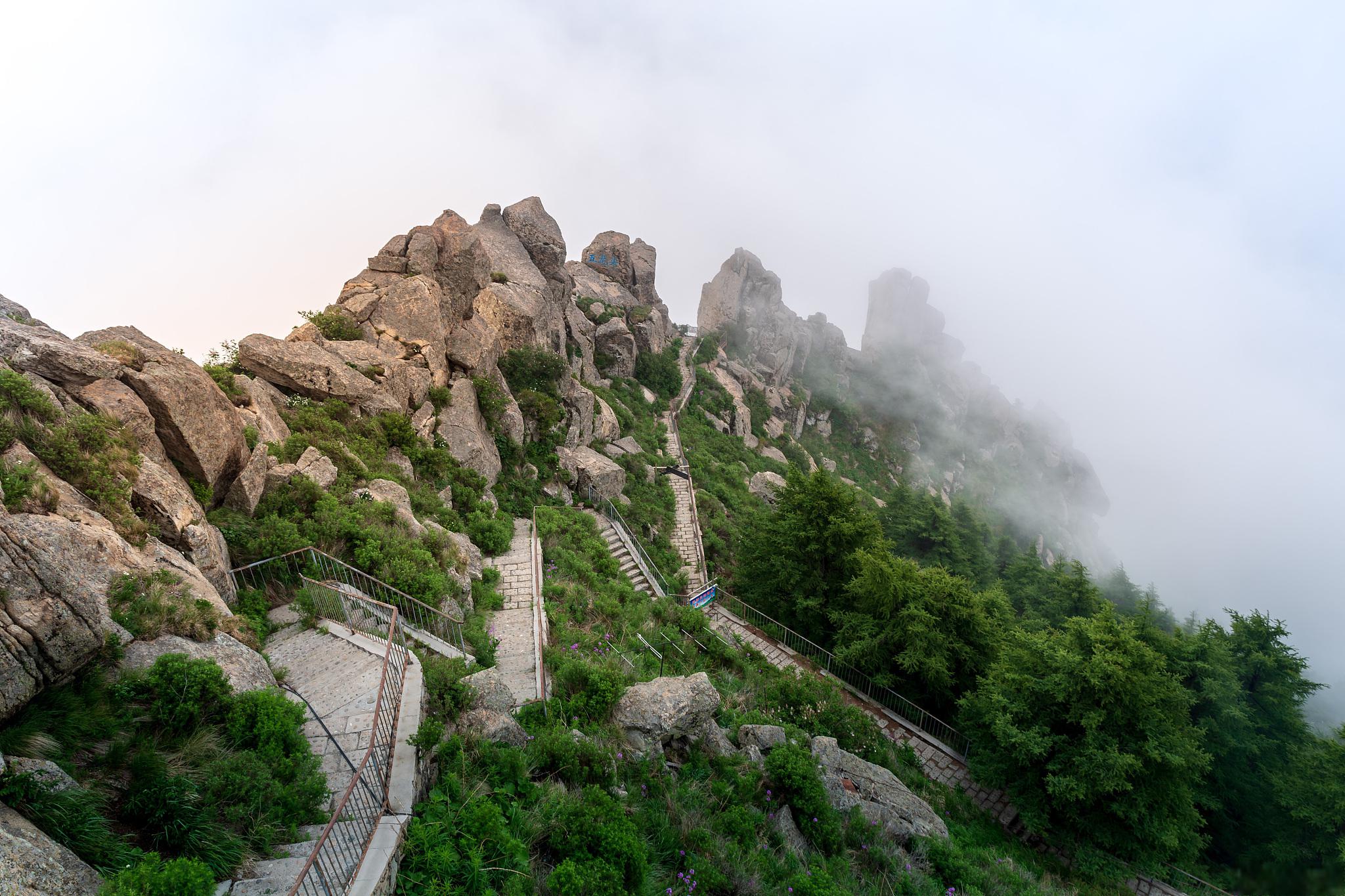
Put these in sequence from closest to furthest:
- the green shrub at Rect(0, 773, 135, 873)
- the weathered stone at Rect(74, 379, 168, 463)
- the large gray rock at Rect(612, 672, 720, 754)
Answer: the green shrub at Rect(0, 773, 135, 873) → the large gray rock at Rect(612, 672, 720, 754) → the weathered stone at Rect(74, 379, 168, 463)

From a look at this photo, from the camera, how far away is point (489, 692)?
8328mm

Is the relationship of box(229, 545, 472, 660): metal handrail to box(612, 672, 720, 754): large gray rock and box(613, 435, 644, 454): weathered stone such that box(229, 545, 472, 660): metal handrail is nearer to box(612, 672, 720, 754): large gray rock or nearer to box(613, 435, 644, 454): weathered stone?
box(612, 672, 720, 754): large gray rock

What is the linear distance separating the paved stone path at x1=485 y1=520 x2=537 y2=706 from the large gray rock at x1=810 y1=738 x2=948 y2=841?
5638mm

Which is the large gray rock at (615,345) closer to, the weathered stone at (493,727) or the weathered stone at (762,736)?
the weathered stone at (762,736)

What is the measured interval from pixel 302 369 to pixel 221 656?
1115cm

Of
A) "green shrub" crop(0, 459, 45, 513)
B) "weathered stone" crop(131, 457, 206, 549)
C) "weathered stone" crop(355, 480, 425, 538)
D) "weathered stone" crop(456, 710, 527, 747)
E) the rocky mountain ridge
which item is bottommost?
"weathered stone" crop(456, 710, 527, 747)

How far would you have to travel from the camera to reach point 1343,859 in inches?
450

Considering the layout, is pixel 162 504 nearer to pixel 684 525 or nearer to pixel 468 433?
pixel 468 433

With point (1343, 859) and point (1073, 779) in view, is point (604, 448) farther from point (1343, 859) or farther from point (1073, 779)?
point (1343, 859)

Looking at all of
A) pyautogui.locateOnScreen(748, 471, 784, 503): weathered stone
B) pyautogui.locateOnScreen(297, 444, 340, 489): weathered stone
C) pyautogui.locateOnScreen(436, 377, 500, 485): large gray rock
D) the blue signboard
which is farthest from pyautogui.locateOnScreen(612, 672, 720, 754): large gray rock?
pyautogui.locateOnScreen(748, 471, 784, 503): weathered stone

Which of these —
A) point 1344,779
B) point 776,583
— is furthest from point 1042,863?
point 776,583

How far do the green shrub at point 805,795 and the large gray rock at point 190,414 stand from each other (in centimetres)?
1175

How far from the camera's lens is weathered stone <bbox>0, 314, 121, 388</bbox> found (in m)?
8.80

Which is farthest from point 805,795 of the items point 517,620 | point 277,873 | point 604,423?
point 604,423
